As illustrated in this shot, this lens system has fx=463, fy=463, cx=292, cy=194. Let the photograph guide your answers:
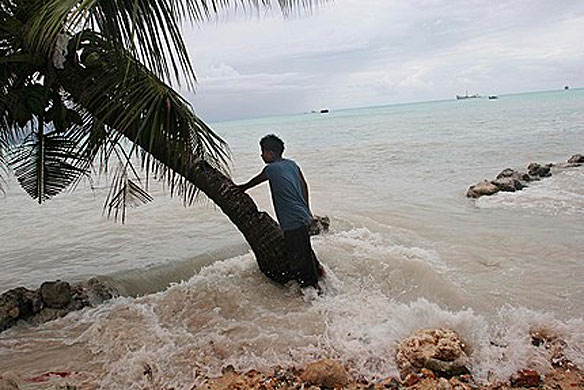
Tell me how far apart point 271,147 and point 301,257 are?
140 cm

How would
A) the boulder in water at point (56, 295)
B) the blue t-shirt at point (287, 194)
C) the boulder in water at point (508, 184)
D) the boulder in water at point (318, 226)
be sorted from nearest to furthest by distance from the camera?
the blue t-shirt at point (287, 194) → the boulder in water at point (56, 295) → the boulder in water at point (318, 226) → the boulder in water at point (508, 184)

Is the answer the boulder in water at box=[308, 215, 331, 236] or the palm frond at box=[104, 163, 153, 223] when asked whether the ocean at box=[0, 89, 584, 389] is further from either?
the palm frond at box=[104, 163, 153, 223]

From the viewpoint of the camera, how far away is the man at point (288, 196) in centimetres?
549

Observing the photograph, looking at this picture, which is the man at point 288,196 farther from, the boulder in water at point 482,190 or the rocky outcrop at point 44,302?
the boulder in water at point 482,190

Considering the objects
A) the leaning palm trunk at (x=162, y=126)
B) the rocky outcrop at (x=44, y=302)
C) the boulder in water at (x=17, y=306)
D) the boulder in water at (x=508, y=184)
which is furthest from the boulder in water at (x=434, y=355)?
the boulder in water at (x=508, y=184)

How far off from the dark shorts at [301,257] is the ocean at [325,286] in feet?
0.70

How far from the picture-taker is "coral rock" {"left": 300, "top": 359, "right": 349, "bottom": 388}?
12.1ft

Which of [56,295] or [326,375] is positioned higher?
[56,295]

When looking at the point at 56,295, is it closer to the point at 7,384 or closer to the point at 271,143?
the point at 7,384

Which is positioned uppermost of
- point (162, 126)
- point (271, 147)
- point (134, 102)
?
point (134, 102)

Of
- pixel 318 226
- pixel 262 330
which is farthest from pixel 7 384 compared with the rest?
pixel 318 226

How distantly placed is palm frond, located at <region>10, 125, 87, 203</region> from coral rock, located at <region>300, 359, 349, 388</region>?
11.9 feet

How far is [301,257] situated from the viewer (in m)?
5.70

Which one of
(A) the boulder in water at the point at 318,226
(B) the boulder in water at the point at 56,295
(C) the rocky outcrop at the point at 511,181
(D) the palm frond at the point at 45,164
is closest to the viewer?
(D) the palm frond at the point at 45,164
